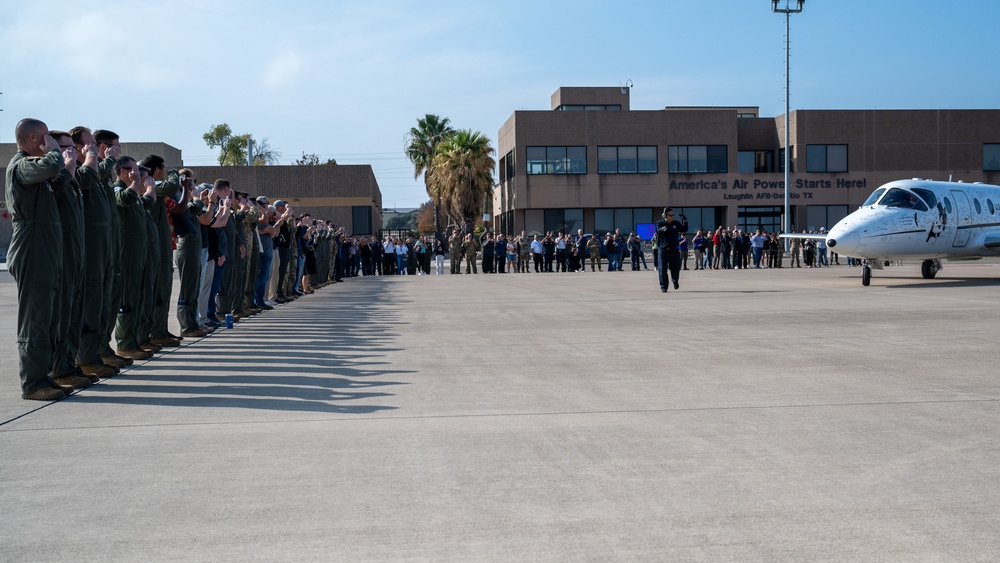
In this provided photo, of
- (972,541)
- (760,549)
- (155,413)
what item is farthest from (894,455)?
(155,413)

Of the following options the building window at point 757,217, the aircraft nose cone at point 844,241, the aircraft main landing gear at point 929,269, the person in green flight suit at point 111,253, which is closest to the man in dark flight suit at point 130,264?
the person in green flight suit at point 111,253

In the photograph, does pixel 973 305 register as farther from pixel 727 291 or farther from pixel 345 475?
pixel 345 475

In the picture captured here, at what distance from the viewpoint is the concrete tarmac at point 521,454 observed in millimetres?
4289

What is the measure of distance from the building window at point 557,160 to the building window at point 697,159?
18.1ft

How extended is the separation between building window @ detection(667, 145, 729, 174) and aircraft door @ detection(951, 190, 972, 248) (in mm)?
37131

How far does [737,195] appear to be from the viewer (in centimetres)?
6316

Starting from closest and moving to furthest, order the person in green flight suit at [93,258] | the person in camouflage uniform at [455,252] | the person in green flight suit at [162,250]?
the person in green flight suit at [93,258], the person in green flight suit at [162,250], the person in camouflage uniform at [455,252]

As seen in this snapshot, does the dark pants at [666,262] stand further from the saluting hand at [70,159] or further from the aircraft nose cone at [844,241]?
the saluting hand at [70,159]

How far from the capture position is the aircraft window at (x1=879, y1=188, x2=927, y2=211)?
24297mm

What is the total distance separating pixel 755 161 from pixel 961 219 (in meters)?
40.8

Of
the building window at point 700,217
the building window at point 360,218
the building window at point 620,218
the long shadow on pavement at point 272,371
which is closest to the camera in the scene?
the long shadow on pavement at point 272,371

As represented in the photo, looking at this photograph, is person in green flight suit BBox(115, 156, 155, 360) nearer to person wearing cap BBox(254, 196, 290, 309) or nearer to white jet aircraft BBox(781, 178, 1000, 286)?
person wearing cap BBox(254, 196, 290, 309)

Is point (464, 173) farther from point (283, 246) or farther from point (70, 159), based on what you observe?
point (70, 159)

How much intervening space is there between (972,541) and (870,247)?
20.6 metres
